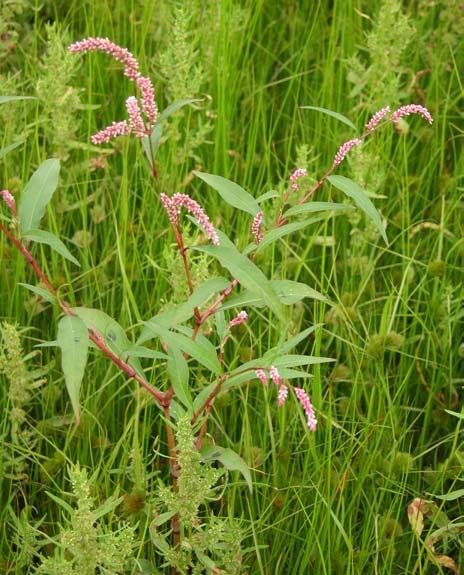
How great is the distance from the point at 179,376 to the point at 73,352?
1.03ft

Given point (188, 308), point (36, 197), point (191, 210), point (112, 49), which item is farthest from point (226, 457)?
point (112, 49)

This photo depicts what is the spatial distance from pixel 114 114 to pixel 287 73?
0.69m

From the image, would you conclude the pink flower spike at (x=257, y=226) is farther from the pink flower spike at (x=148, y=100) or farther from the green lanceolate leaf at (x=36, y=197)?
the green lanceolate leaf at (x=36, y=197)

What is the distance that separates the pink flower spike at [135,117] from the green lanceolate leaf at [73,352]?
33cm

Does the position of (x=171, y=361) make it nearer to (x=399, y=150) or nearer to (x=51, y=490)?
(x=51, y=490)

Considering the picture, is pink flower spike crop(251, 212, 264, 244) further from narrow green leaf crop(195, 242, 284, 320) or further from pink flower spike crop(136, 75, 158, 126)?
pink flower spike crop(136, 75, 158, 126)

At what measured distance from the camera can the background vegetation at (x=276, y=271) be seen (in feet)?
7.06

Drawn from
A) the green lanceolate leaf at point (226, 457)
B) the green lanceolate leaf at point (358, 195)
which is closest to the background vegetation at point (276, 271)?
the green lanceolate leaf at point (226, 457)

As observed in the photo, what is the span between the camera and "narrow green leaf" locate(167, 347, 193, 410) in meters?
1.78

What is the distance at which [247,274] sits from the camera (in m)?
1.51

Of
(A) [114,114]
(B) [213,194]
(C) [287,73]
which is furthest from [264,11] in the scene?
(B) [213,194]

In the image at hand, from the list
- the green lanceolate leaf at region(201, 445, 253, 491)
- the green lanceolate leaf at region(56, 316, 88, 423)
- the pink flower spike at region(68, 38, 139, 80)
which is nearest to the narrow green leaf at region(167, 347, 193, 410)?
the green lanceolate leaf at region(201, 445, 253, 491)

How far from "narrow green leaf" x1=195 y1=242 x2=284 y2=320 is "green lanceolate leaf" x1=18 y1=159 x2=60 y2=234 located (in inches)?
13.6

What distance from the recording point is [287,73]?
342 cm
